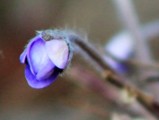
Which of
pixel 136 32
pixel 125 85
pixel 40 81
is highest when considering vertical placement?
pixel 136 32

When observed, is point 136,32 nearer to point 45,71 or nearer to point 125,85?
point 125,85

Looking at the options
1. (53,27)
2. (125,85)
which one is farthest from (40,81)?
(53,27)

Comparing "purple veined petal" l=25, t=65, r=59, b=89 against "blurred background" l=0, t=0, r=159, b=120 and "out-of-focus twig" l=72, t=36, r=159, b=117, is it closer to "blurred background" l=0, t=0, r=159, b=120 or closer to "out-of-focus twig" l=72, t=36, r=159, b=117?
"out-of-focus twig" l=72, t=36, r=159, b=117

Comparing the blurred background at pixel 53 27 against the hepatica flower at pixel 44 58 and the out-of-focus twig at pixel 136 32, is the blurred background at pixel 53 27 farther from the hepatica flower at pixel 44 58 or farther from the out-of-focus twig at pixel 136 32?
the hepatica flower at pixel 44 58

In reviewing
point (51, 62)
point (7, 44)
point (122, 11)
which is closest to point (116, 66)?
point (122, 11)

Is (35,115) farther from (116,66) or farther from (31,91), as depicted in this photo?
(116,66)

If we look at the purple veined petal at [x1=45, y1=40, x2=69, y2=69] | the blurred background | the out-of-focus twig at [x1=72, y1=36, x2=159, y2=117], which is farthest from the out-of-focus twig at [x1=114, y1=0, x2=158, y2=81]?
the purple veined petal at [x1=45, y1=40, x2=69, y2=69]

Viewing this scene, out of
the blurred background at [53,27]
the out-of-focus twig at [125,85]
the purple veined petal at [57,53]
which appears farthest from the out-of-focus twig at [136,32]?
the purple veined petal at [57,53]
